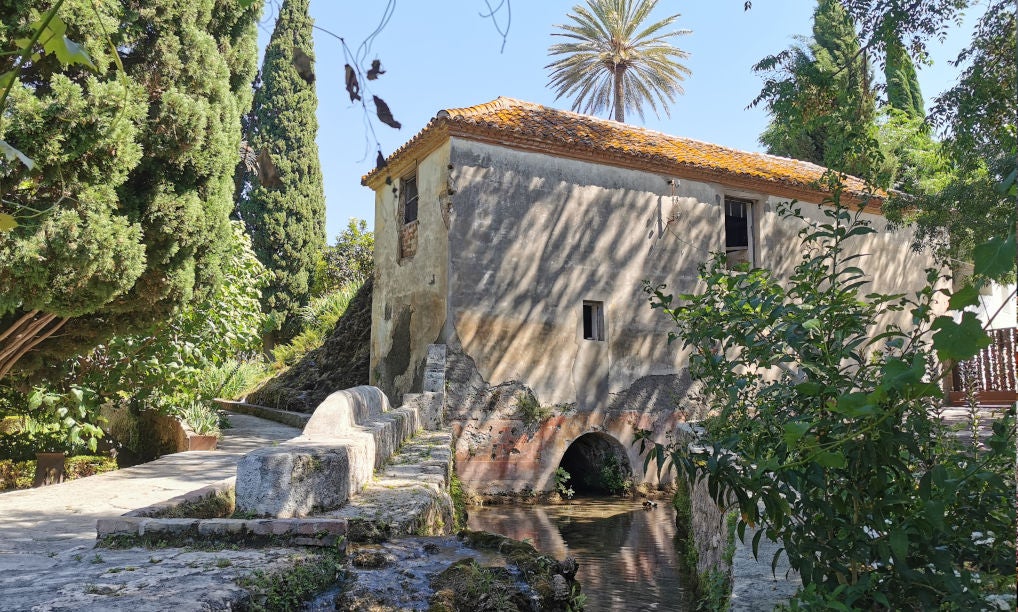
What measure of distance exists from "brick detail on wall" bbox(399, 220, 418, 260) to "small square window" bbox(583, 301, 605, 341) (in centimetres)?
327

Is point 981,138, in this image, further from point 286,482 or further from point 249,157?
point 249,157

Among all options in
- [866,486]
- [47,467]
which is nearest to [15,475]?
[47,467]

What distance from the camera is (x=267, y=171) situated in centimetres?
159

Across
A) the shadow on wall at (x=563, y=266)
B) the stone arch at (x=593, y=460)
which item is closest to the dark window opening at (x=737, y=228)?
the shadow on wall at (x=563, y=266)

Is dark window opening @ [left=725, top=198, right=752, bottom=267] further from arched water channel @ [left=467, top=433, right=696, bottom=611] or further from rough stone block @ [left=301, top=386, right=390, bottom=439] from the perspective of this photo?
rough stone block @ [left=301, top=386, right=390, bottom=439]

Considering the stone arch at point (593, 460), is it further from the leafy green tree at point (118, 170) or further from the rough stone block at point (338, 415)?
the leafy green tree at point (118, 170)

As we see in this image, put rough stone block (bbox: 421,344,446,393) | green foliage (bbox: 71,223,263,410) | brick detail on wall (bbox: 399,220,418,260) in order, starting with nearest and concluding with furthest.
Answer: green foliage (bbox: 71,223,263,410)
rough stone block (bbox: 421,344,446,393)
brick detail on wall (bbox: 399,220,418,260)

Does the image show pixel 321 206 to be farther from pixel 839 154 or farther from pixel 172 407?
pixel 839 154

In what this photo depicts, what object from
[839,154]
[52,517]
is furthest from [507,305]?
[839,154]

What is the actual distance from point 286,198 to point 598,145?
12288mm

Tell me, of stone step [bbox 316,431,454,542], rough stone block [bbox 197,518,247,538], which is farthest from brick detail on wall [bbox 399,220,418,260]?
rough stone block [bbox 197,518,247,538]

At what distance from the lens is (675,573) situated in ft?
23.9

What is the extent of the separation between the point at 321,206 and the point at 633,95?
11236mm

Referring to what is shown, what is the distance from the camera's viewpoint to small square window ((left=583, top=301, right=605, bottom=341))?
41.0ft
